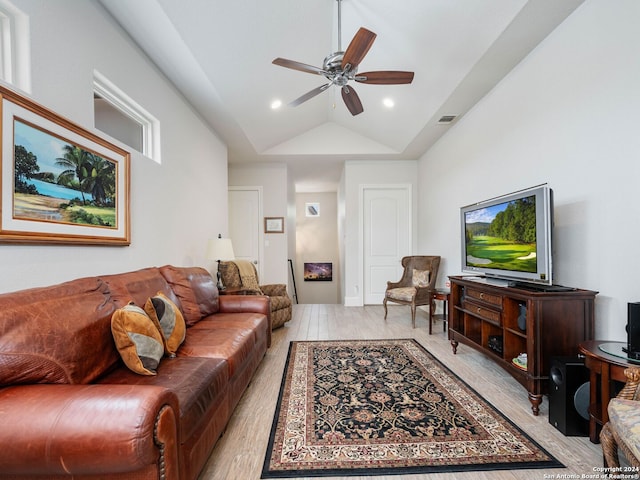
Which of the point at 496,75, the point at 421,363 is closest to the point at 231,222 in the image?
the point at 421,363

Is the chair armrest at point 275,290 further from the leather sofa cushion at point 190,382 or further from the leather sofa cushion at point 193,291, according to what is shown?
the leather sofa cushion at point 190,382

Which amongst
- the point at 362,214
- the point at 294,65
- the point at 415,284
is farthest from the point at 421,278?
the point at 294,65

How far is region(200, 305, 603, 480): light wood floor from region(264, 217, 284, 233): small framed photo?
2.18 metres

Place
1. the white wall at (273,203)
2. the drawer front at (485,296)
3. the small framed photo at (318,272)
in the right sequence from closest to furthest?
the drawer front at (485,296), the white wall at (273,203), the small framed photo at (318,272)

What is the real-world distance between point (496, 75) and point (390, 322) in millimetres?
3194

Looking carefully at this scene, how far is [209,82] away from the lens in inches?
121

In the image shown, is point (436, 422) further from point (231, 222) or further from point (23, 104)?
point (231, 222)

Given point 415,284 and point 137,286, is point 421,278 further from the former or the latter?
point 137,286

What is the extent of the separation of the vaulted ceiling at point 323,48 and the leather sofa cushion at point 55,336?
2.05 metres

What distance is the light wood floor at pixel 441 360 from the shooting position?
147 cm

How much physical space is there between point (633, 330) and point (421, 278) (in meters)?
3.10

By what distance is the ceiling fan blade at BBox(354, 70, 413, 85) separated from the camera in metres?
2.48

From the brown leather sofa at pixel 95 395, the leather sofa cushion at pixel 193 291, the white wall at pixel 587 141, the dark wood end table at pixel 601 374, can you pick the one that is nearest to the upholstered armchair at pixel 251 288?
the leather sofa cushion at pixel 193 291

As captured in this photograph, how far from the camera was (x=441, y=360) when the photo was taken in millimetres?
2906
